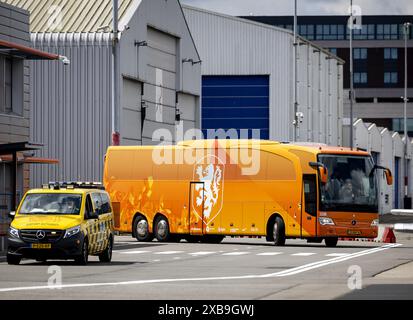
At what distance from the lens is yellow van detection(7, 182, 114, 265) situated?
1098 inches

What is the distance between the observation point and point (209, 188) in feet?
148

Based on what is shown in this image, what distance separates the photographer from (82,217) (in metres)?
28.5

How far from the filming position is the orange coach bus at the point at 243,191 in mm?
42438

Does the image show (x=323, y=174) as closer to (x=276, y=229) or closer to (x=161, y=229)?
(x=276, y=229)

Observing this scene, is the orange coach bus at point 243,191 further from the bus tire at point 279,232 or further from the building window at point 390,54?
the building window at point 390,54

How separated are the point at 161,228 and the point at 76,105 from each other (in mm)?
14446

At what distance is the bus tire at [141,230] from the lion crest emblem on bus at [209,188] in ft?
6.66

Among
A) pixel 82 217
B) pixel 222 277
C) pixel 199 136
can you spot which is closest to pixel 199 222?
pixel 82 217

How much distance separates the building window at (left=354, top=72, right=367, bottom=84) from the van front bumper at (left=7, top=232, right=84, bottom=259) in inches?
5191

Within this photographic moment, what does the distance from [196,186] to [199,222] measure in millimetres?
1266

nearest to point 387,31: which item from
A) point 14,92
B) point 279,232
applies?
point 279,232

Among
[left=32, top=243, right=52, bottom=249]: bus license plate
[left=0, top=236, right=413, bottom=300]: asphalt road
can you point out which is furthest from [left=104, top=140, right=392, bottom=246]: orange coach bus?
[left=32, top=243, right=52, bottom=249]: bus license plate

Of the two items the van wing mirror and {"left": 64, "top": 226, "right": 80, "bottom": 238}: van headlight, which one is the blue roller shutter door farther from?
{"left": 64, "top": 226, "right": 80, "bottom": 238}: van headlight
